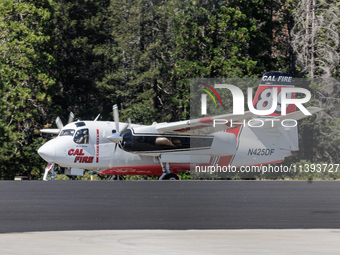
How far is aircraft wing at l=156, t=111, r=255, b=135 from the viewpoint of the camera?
57.7 ft

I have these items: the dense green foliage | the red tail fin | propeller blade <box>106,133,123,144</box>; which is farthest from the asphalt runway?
the dense green foliage

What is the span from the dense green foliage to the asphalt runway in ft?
55.4

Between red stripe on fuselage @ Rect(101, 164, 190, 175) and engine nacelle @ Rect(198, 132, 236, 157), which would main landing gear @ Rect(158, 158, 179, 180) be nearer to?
red stripe on fuselage @ Rect(101, 164, 190, 175)

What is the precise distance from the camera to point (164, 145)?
62.1 ft

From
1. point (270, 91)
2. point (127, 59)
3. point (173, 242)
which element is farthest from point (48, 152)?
point (127, 59)

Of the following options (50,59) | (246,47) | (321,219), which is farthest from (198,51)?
(321,219)

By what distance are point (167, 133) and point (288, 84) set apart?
618cm

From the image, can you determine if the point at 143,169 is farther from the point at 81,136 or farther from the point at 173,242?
the point at 173,242

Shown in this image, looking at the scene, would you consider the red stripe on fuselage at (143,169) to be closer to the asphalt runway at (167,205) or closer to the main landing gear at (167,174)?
the main landing gear at (167,174)

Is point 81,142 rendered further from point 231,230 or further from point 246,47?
point 246,47

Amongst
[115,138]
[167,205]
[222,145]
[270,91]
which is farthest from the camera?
[270,91]

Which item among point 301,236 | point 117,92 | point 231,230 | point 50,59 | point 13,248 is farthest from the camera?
point 117,92

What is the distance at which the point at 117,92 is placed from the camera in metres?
33.6

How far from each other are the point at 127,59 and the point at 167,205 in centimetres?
2599
